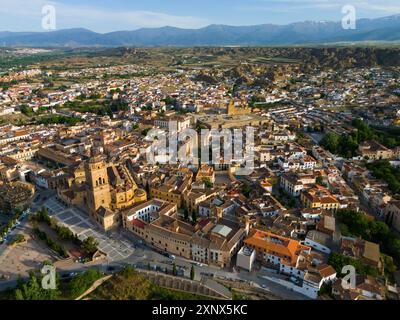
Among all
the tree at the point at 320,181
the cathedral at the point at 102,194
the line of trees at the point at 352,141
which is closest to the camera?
the cathedral at the point at 102,194

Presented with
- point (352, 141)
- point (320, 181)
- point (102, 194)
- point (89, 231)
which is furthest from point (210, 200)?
point (352, 141)

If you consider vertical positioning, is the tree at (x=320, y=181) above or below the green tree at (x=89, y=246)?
above

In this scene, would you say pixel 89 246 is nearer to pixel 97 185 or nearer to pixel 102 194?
pixel 102 194

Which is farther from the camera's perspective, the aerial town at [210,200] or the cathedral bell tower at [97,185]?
the cathedral bell tower at [97,185]

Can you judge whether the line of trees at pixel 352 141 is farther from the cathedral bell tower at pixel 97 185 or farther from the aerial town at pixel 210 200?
the cathedral bell tower at pixel 97 185

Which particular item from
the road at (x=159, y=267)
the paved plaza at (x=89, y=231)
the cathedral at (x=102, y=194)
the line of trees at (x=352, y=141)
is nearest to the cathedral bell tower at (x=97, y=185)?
the cathedral at (x=102, y=194)

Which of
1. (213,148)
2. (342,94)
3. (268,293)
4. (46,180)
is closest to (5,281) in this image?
(46,180)

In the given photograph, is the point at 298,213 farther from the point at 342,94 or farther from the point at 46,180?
the point at 342,94
